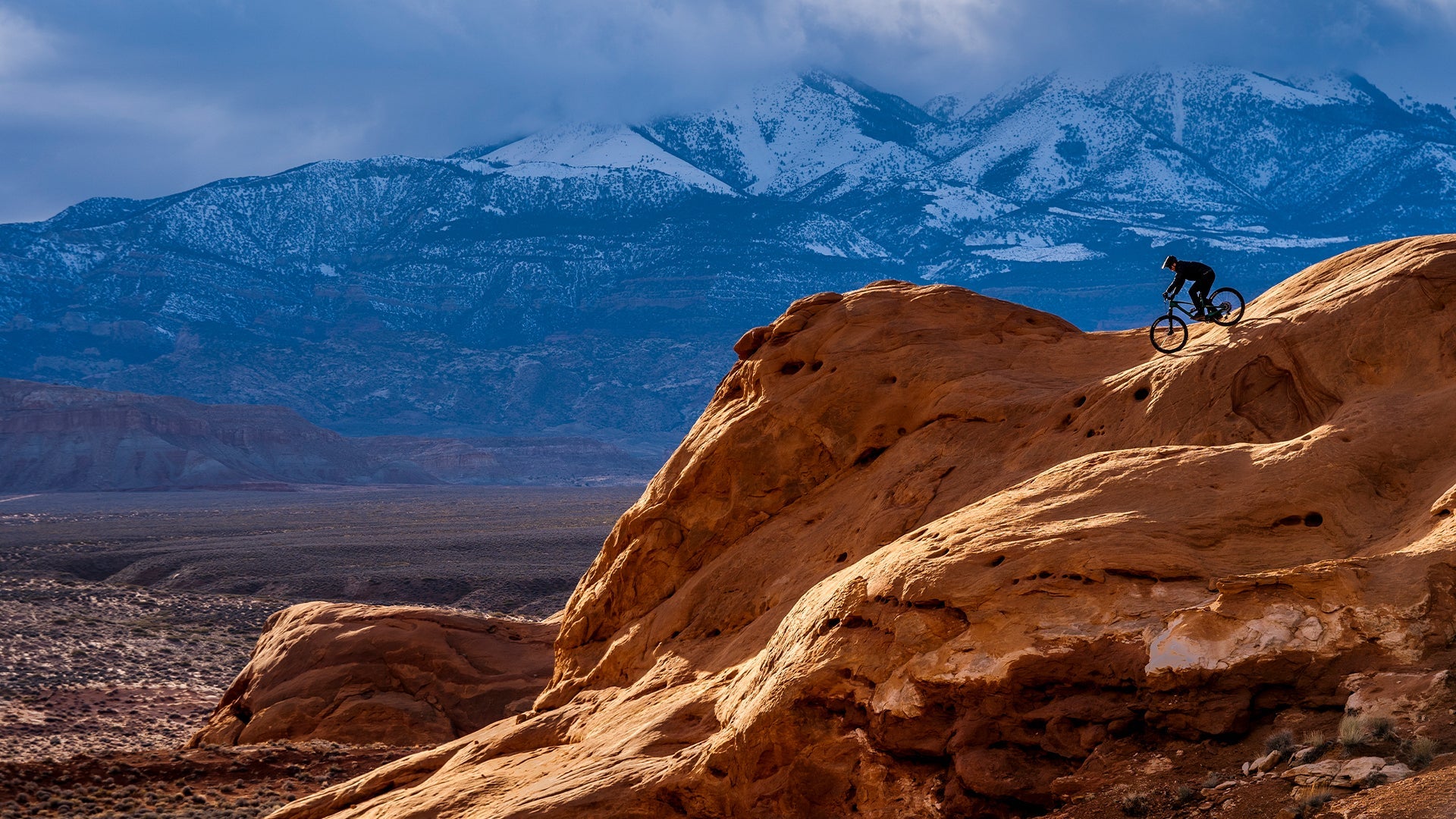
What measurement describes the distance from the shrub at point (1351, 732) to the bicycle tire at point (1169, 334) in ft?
21.2

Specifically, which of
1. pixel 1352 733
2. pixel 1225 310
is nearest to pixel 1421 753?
pixel 1352 733

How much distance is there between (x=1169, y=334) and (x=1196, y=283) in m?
0.62

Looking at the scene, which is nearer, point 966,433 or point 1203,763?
point 1203,763

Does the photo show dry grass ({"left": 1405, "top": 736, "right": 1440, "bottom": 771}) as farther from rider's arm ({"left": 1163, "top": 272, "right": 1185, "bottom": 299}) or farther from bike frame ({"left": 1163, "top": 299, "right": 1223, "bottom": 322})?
rider's arm ({"left": 1163, "top": 272, "right": 1185, "bottom": 299})

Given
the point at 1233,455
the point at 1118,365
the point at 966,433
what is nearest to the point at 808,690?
the point at 1233,455

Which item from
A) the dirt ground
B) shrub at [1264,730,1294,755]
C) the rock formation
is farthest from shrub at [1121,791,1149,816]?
the dirt ground

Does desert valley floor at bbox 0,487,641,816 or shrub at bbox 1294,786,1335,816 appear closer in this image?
shrub at bbox 1294,786,1335,816

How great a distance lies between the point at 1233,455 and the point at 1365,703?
3025mm

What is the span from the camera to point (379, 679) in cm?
2652

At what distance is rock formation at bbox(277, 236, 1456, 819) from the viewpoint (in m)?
10.3

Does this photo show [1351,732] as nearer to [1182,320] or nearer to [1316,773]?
[1316,773]

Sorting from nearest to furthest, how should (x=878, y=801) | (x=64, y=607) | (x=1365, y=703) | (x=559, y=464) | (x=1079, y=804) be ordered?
1. (x=1365, y=703)
2. (x=1079, y=804)
3. (x=878, y=801)
4. (x=64, y=607)
5. (x=559, y=464)

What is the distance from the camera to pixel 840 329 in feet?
60.7

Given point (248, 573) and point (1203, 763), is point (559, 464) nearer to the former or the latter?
point (248, 573)
